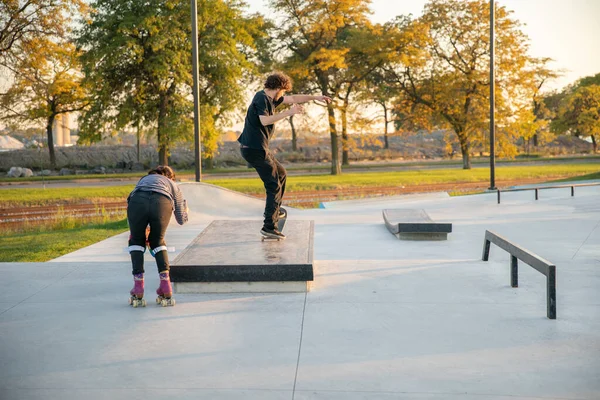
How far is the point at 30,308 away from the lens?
20.5ft

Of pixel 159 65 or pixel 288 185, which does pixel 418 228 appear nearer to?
pixel 288 185

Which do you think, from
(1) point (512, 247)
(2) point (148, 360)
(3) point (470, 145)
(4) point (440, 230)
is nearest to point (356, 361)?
(2) point (148, 360)

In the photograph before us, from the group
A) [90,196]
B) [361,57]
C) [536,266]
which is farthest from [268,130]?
[361,57]

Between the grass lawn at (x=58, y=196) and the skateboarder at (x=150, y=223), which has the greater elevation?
the skateboarder at (x=150, y=223)

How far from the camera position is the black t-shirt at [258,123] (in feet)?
24.3

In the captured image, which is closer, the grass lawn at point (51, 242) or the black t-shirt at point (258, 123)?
the black t-shirt at point (258, 123)

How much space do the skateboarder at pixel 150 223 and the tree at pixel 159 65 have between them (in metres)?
25.1

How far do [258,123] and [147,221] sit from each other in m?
2.05

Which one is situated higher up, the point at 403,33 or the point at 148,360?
the point at 403,33

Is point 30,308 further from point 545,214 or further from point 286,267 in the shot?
point 545,214

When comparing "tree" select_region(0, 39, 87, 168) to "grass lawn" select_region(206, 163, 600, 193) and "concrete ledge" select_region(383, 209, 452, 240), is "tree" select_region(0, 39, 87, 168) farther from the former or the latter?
"concrete ledge" select_region(383, 209, 452, 240)

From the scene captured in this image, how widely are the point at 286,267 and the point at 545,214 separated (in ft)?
33.3

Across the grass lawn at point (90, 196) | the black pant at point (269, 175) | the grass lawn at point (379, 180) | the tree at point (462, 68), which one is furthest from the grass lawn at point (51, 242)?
the tree at point (462, 68)

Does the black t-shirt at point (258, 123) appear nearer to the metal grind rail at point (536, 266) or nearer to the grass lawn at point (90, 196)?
the metal grind rail at point (536, 266)
